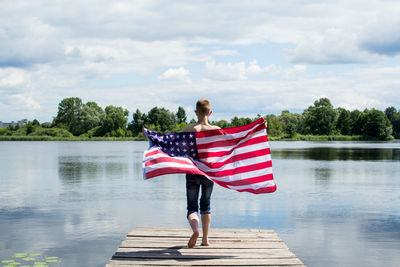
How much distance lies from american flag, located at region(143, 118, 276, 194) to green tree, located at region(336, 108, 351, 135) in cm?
12563

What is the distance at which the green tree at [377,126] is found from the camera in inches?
4739

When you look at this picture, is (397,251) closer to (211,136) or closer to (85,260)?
(211,136)

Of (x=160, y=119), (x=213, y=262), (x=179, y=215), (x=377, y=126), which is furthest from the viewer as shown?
(x=160, y=119)

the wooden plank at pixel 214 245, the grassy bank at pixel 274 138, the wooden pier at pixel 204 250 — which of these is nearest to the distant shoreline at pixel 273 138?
the grassy bank at pixel 274 138

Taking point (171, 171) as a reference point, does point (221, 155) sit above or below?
above

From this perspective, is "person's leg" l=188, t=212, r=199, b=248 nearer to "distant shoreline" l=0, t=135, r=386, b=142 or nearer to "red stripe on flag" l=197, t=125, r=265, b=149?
"red stripe on flag" l=197, t=125, r=265, b=149

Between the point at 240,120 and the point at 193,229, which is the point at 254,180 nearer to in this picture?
the point at 193,229

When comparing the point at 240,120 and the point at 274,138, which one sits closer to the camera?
the point at 240,120

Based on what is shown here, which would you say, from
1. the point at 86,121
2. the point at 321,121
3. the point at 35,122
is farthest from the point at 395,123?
the point at 35,122

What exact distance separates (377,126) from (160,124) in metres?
57.5

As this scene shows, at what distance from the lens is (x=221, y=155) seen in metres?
6.96

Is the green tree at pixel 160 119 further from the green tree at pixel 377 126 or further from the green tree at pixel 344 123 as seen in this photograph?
the green tree at pixel 377 126

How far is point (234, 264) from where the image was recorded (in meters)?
5.93

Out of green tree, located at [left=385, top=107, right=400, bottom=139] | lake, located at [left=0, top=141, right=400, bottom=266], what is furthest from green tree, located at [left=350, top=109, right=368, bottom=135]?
lake, located at [left=0, top=141, right=400, bottom=266]
